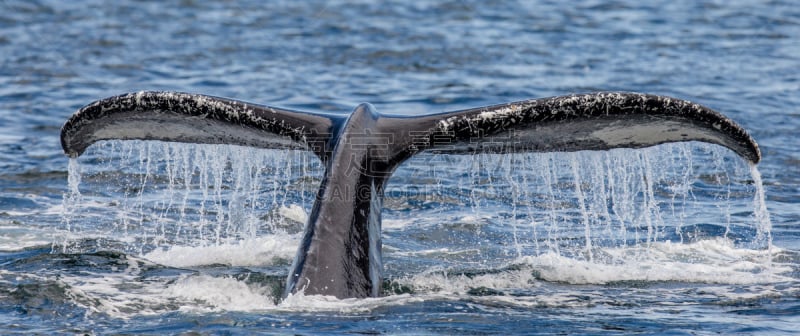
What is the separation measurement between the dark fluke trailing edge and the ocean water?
0.58 feet

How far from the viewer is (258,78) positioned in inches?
781

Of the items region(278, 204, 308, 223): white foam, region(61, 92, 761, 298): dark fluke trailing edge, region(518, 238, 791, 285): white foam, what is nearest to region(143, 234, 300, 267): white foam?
region(278, 204, 308, 223): white foam

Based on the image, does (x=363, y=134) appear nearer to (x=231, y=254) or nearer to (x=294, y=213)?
(x=231, y=254)

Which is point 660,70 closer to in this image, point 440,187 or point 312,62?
point 312,62

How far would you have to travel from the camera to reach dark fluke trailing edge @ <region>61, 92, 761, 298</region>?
7.03 meters

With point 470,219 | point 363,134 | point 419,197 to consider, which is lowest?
point 470,219

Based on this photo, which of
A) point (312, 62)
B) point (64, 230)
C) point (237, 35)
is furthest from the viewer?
point (237, 35)

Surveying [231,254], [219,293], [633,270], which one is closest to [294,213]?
[231,254]

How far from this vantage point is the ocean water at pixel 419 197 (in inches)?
299

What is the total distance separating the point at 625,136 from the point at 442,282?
6.09 ft

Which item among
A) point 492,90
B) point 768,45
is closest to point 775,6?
point 768,45

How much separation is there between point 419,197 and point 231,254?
313 cm

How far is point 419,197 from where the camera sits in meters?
12.1

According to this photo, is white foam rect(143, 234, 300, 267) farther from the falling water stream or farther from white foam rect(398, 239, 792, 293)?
white foam rect(398, 239, 792, 293)
